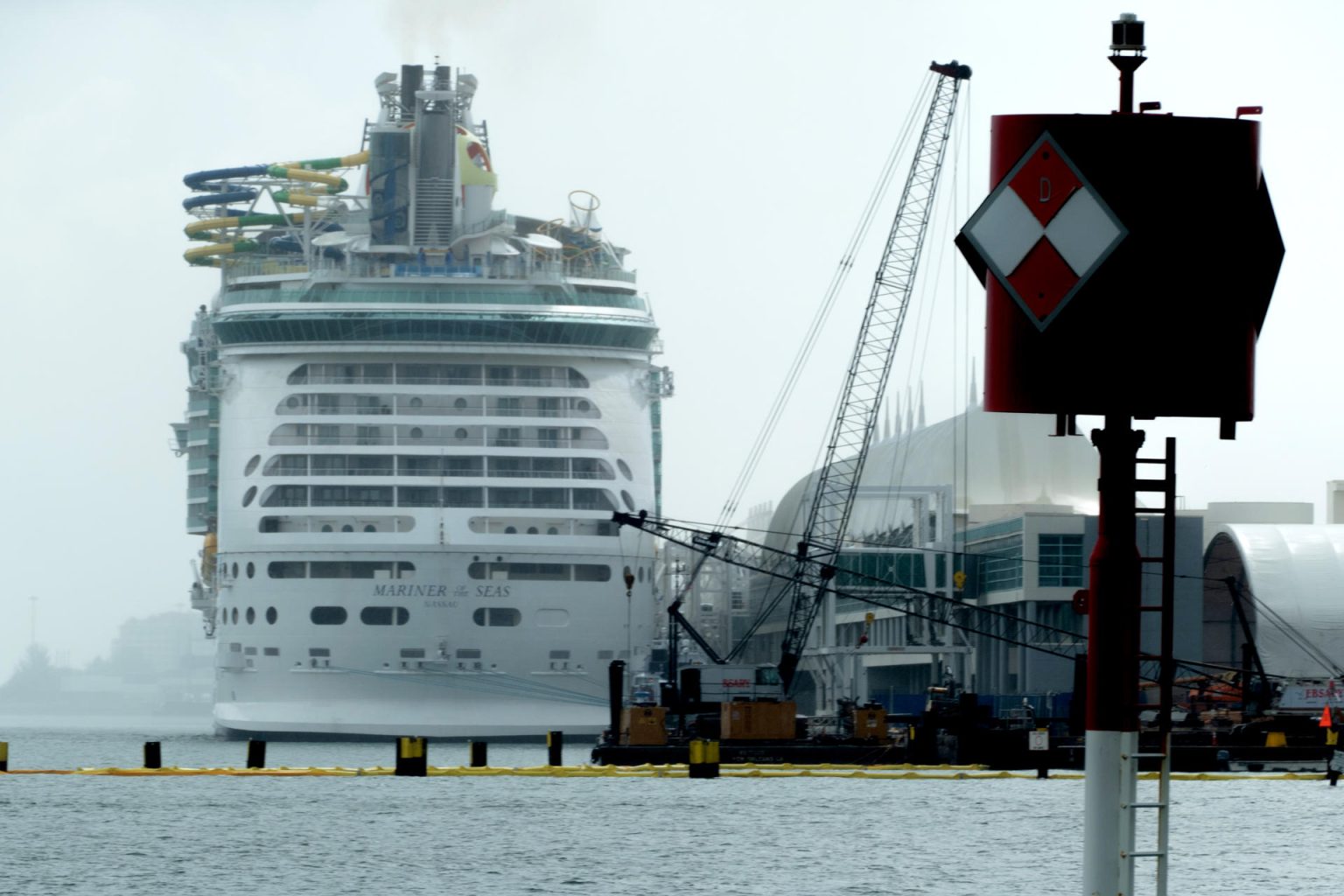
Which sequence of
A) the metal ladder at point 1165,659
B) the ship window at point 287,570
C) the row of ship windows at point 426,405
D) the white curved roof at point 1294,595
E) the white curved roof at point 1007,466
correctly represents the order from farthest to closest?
the white curved roof at point 1007,466
the white curved roof at point 1294,595
the row of ship windows at point 426,405
the ship window at point 287,570
the metal ladder at point 1165,659

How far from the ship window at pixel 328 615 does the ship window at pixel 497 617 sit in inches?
196

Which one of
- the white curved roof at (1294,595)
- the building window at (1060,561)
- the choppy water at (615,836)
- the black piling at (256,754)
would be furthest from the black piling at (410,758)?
the white curved roof at (1294,595)

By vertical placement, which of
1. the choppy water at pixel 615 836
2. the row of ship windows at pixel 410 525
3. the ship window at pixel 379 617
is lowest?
the choppy water at pixel 615 836

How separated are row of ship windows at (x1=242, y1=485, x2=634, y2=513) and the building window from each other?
76.1 feet

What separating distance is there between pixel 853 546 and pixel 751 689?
135ft

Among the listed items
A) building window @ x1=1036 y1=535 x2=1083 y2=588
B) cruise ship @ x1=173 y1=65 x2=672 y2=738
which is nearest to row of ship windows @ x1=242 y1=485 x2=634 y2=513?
cruise ship @ x1=173 y1=65 x2=672 y2=738

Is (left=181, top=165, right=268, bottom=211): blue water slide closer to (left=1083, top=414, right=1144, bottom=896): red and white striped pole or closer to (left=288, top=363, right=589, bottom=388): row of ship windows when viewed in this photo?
(left=288, top=363, right=589, bottom=388): row of ship windows

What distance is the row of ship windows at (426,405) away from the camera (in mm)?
94625

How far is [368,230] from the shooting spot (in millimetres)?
107500

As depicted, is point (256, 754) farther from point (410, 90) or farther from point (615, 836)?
point (410, 90)

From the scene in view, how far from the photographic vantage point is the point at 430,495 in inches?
3684

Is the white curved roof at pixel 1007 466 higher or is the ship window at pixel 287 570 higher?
the white curved roof at pixel 1007 466

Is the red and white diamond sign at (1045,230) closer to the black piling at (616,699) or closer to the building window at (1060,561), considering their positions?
the black piling at (616,699)

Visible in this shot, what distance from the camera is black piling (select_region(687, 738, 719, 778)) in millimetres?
69500
